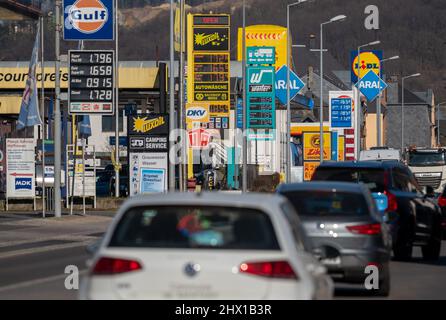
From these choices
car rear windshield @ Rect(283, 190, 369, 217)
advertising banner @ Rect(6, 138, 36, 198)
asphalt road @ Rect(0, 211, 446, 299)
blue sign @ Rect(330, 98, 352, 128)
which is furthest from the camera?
blue sign @ Rect(330, 98, 352, 128)

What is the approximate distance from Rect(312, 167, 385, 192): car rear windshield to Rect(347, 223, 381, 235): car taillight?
499cm

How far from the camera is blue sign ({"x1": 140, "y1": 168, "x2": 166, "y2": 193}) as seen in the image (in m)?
42.7

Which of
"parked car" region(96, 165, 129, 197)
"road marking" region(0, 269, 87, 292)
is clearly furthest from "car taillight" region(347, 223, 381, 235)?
"parked car" region(96, 165, 129, 197)

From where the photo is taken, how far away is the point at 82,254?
24.7 metres

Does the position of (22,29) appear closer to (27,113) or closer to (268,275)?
(27,113)

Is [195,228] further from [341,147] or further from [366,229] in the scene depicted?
[341,147]

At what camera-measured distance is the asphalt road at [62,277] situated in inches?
646

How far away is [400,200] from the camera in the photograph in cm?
2181

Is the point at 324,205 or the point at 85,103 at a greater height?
the point at 85,103

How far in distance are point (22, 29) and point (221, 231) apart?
17065 cm

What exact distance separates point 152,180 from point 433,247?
67.2ft

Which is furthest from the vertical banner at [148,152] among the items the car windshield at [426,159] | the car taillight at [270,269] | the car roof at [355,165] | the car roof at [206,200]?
the car taillight at [270,269]

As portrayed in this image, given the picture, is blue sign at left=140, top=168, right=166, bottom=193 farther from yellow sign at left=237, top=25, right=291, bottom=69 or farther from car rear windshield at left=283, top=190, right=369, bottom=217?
yellow sign at left=237, top=25, right=291, bottom=69
